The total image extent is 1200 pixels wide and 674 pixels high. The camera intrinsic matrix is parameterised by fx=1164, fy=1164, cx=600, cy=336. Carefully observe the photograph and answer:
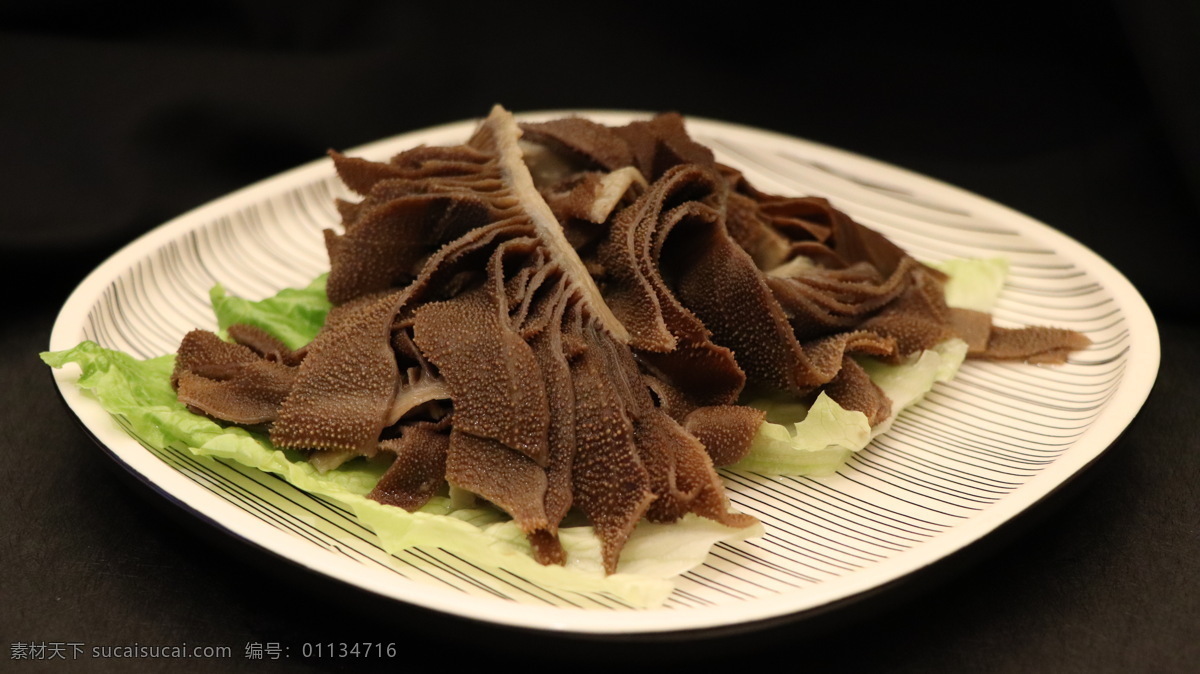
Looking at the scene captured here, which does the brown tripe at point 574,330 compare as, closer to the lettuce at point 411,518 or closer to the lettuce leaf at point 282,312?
the lettuce at point 411,518

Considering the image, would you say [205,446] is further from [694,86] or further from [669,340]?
[694,86]

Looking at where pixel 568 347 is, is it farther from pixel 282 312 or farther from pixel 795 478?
pixel 282 312

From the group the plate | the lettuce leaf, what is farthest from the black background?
the lettuce leaf

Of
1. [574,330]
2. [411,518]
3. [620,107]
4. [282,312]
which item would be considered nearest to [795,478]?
[574,330]

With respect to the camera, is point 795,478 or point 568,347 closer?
point 568,347

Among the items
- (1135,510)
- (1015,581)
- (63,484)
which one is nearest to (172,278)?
(63,484)

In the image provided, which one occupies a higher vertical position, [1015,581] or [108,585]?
[1015,581]

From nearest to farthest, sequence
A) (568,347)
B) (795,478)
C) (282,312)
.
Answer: (568,347)
(795,478)
(282,312)
